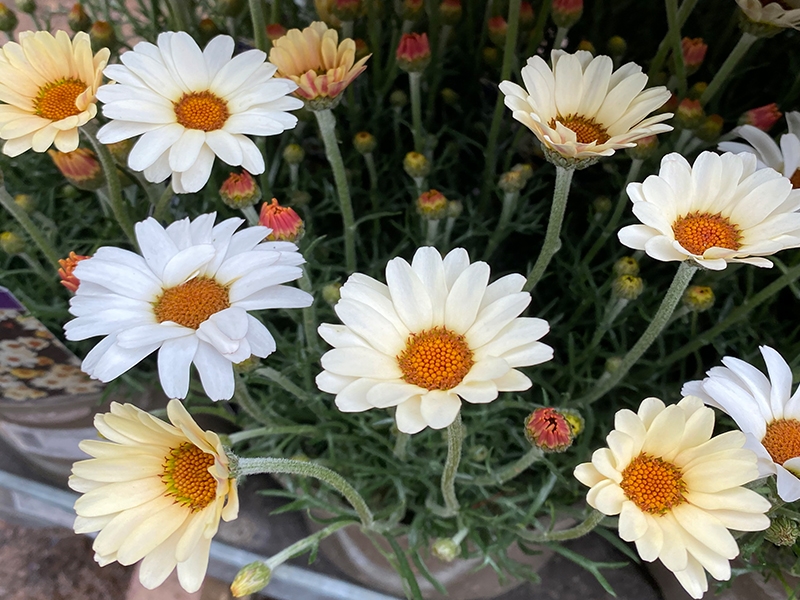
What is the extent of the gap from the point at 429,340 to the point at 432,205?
0.20m

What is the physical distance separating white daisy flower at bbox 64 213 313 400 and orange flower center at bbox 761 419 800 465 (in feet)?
0.94

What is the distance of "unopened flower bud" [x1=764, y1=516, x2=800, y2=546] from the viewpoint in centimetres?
39

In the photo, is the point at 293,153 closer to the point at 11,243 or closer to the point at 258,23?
the point at 258,23

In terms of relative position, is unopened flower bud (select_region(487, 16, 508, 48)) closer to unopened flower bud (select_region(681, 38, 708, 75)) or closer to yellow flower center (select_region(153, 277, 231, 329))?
unopened flower bud (select_region(681, 38, 708, 75))

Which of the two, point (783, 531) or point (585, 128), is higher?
point (585, 128)

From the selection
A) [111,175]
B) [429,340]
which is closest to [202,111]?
[111,175]

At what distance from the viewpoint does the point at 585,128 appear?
0.45 meters

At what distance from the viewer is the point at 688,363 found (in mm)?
685

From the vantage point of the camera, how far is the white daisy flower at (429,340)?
0.31 meters

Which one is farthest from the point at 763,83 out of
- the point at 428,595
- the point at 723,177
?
the point at 428,595

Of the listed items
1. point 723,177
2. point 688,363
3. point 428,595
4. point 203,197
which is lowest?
point 428,595

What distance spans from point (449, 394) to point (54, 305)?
50cm

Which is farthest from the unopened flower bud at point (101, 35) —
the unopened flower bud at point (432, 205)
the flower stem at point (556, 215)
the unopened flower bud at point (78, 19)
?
the flower stem at point (556, 215)

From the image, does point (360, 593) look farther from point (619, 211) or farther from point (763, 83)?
point (763, 83)
